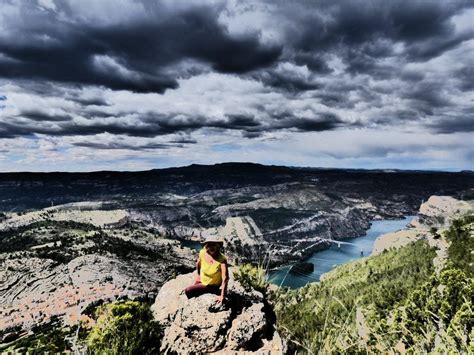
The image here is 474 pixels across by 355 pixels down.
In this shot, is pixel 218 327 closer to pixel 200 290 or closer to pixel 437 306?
pixel 200 290

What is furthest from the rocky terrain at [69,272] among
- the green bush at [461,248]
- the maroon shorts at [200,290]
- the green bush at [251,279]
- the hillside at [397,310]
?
the maroon shorts at [200,290]

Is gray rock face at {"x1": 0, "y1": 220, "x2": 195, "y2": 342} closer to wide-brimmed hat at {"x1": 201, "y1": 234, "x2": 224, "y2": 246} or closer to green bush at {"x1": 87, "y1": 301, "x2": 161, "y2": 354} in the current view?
green bush at {"x1": 87, "y1": 301, "x2": 161, "y2": 354}

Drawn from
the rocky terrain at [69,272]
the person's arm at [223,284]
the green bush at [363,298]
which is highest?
the person's arm at [223,284]

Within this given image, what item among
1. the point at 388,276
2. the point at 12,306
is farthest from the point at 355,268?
the point at 12,306

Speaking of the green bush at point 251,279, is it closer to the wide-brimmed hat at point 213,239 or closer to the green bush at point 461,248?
the wide-brimmed hat at point 213,239

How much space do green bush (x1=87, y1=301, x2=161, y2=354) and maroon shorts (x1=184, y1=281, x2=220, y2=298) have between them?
3.63 feet

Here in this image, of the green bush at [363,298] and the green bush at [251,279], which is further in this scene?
the green bush at [251,279]

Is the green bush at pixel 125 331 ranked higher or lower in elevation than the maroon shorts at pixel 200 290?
lower

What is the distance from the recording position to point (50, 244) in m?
162

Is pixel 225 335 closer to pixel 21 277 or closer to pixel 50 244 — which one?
pixel 21 277

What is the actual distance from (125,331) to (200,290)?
2067mm

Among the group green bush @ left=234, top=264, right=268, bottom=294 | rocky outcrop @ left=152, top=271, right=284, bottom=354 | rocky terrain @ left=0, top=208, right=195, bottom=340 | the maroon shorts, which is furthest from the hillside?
rocky terrain @ left=0, top=208, right=195, bottom=340

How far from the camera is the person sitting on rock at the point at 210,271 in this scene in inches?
364

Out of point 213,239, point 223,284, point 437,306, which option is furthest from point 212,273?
point 437,306
